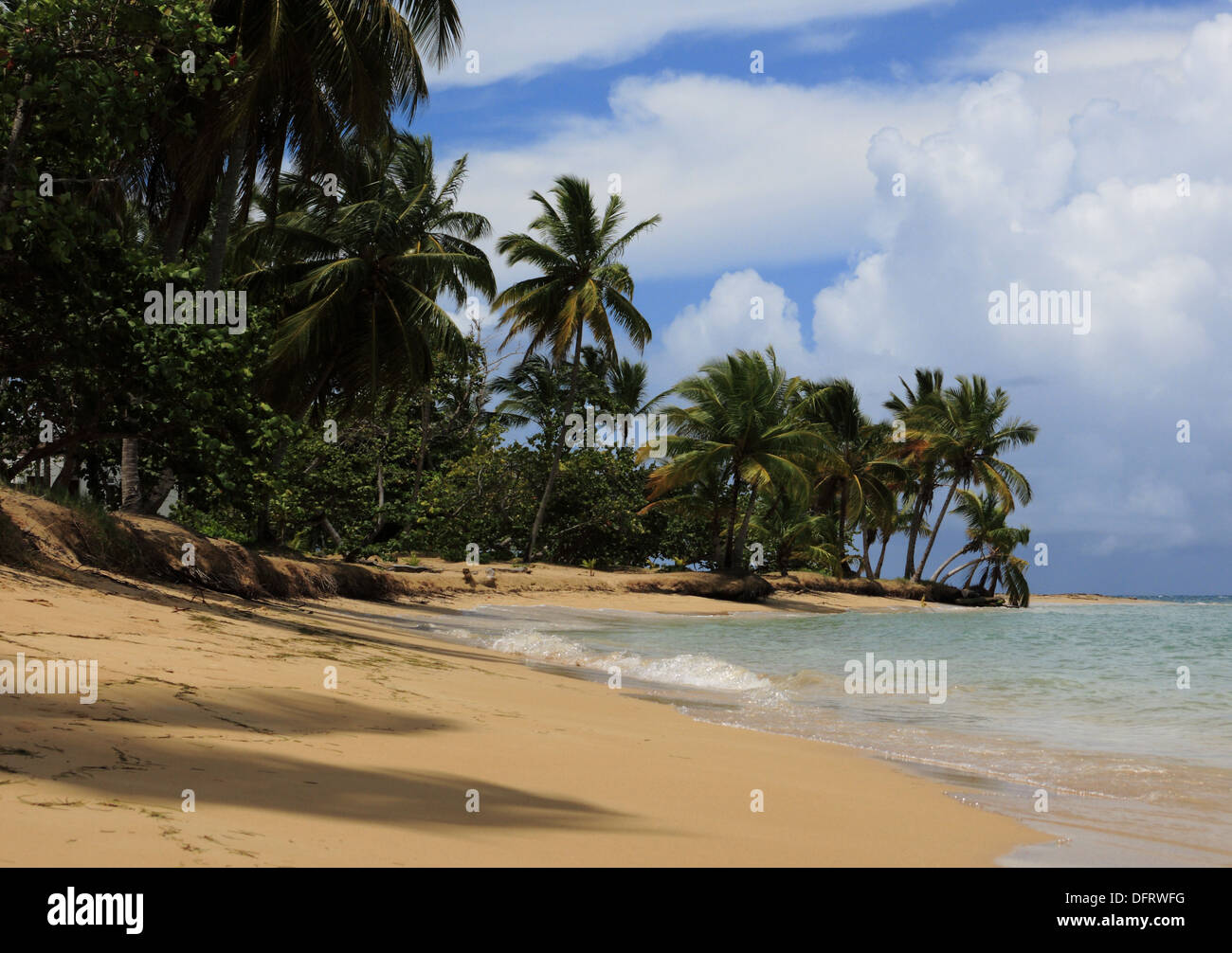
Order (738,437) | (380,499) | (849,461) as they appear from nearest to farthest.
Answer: (380,499)
(738,437)
(849,461)

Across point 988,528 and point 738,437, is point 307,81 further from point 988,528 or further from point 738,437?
point 988,528

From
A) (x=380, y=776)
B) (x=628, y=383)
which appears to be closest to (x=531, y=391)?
(x=628, y=383)

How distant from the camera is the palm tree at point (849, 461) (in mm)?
39031

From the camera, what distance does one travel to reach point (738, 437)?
32156mm

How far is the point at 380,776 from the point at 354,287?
1857 centimetres

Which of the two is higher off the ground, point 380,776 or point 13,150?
point 13,150

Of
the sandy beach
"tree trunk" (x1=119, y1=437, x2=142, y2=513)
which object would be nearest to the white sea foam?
the sandy beach

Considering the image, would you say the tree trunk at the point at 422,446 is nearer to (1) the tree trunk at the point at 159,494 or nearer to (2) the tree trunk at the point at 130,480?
(1) the tree trunk at the point at 159,494

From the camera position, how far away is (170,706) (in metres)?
4.59

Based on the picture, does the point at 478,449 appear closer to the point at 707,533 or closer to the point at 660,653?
the point at 707,533

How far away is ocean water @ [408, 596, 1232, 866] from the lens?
4797 millimetres

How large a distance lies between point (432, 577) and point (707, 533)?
51.3 feet

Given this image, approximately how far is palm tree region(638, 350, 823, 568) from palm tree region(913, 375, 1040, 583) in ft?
36.5

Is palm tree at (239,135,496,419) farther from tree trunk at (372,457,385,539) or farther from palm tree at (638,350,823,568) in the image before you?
palm tree at (638,350,823,568)
